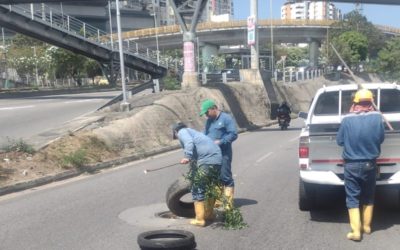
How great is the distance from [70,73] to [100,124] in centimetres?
5124

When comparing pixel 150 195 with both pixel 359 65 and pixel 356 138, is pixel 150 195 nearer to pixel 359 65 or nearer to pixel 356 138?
pixel 356 138

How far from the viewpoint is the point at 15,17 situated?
124ft

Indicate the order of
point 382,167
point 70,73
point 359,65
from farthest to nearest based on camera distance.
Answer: point 359,65 < point 70,73 < point 382,167

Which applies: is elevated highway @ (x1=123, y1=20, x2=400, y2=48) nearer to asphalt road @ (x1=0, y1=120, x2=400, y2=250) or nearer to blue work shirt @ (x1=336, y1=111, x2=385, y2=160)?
asphalt road @ (x1=0, y1=120, x2=400, y2=250)

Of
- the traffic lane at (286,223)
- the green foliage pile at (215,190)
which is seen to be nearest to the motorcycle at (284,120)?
the traffic lane at (286,223)

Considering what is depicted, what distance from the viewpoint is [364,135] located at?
7227 millimetres

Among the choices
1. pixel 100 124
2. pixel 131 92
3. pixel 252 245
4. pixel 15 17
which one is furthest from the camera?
pixel 15 17

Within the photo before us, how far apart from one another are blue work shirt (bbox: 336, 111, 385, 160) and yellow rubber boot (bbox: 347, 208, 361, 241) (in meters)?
0.68

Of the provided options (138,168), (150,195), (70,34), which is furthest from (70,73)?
(150,195)

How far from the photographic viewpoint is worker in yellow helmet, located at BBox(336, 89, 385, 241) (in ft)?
23.7

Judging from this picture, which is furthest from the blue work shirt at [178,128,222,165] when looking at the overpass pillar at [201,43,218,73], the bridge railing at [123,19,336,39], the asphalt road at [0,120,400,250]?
the overpass pillar at [201,43,218,73]

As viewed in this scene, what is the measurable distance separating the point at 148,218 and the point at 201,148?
144cm

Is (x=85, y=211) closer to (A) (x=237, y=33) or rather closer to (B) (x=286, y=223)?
(B) (x=286, y=223)

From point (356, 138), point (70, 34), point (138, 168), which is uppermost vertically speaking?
point (70, 34)
